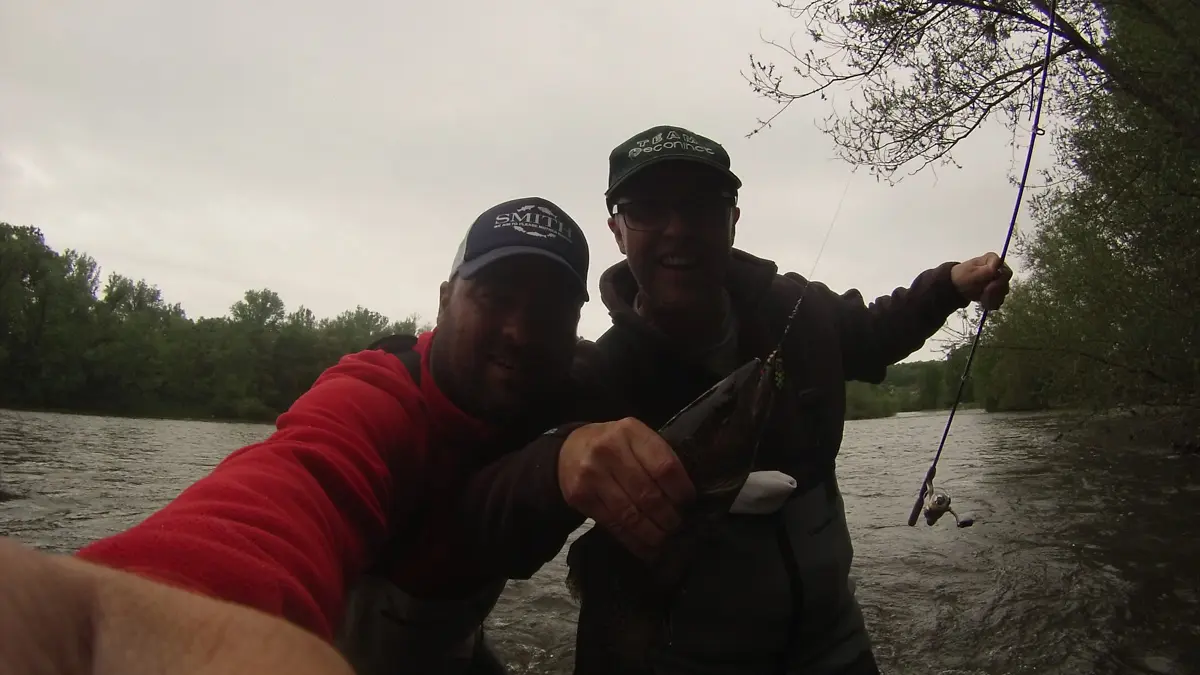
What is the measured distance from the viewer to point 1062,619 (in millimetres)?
5309

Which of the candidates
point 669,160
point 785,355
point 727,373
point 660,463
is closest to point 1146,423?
point 785,355

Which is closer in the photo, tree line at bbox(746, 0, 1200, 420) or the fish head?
the fish head

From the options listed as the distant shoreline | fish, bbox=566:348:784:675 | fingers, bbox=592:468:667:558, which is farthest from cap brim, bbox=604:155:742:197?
the distant shoreline

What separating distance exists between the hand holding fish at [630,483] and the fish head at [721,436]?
0.13 meters

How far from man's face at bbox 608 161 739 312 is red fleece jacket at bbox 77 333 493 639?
92 centimetres

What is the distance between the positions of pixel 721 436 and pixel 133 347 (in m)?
67.1

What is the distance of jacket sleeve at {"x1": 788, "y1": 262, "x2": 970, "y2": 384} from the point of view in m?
Result: 3.18

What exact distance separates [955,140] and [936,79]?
30.5 inches

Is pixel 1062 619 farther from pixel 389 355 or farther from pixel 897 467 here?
pixel 897 467

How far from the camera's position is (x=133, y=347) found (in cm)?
5616

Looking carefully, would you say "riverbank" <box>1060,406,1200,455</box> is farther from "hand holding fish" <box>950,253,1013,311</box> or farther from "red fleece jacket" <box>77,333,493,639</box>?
"red fleece jacket" <box>77,333,493,639</box>

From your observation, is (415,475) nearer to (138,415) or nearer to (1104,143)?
(1104,143)

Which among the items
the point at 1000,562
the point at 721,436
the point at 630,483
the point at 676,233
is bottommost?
the point at 1000,562

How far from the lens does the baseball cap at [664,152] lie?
104 inches
